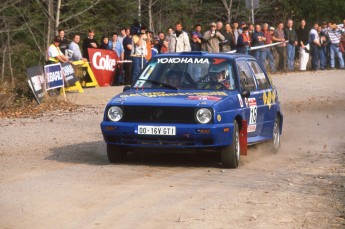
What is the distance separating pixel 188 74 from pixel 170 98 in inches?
38.9

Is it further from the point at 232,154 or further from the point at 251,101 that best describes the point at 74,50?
the point at 232,154

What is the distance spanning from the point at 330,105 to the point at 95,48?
809 cm

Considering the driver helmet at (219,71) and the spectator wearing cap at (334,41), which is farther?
the spectator wearing cap at (334,41)

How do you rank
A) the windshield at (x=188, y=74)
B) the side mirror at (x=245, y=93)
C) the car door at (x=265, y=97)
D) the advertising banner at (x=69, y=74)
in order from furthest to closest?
the advertising banner at (x=69, y=74) → the car door at (x=265, y=97) → the windshield at (x=188, y=74) → the side mirror at (x=245, y=93)

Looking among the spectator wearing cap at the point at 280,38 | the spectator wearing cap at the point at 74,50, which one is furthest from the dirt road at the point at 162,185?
the spectator wearing cap at the point at 280,38

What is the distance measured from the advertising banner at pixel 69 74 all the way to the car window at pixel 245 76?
11798 mm

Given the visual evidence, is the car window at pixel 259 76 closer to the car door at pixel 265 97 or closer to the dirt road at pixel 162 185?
the car door at pixel 265 97

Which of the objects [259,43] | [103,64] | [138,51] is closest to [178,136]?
[138,51]

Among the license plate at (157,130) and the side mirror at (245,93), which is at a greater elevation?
the side mirror at (245,93)

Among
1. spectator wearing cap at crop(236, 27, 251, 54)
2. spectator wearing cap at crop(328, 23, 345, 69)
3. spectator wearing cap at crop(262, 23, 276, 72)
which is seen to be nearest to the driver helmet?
spectator wearing cap at crop(236, 27, 251, 54)

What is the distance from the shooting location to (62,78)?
2556 centimetres

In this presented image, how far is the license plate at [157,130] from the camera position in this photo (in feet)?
42.5

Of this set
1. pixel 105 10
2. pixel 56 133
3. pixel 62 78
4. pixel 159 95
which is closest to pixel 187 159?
pixel 159 95

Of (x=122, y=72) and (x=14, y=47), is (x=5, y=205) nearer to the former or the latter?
(x=122, y=72)
